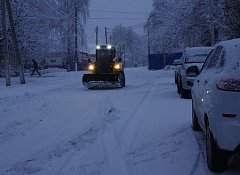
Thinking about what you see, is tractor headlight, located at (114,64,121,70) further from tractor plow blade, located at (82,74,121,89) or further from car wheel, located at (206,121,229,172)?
car wheel, located at (206,121,229,172)

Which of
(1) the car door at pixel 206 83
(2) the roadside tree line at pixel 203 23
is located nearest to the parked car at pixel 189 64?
(2) the roadside tree line at pixel 203 23

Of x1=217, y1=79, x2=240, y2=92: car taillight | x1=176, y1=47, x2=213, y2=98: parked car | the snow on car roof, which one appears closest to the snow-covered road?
x1=217, y1=79, x2=240, y2=92: car taillight

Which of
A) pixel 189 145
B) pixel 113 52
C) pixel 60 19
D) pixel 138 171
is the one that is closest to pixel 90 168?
pixel 138 171

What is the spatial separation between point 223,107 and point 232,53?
1.00 meters

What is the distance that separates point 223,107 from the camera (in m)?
5.87

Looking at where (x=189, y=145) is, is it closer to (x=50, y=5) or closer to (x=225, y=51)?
(x=225, y=51)

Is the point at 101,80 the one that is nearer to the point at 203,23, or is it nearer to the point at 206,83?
the point at 203,23

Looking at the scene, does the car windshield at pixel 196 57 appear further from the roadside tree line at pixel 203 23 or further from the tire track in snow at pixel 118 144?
the roadside tree line at pixel 203 23

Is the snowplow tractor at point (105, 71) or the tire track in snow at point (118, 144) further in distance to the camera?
the snowplow tractor at point (105, 71)

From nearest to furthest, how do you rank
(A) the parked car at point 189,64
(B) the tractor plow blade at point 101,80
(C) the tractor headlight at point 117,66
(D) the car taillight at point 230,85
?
(D) the car taillight at point 230,85 < (A) the parked car at point 189,64 < (B) the tractor plow blade at point 101,80 < (C) the tractor headlight at point 117,66

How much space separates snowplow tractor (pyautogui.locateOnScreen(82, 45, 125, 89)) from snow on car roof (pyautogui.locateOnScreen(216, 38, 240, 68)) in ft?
52.0

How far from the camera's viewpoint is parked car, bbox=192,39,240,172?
5785mm

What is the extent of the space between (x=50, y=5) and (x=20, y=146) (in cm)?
4665

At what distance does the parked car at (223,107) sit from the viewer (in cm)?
579
